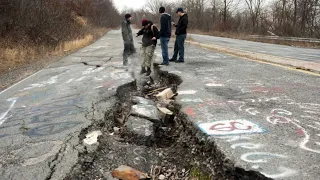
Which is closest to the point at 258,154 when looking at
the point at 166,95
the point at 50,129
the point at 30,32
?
the point at 50,129

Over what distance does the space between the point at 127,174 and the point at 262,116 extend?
2095 mm

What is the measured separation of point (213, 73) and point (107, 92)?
2.83 meters

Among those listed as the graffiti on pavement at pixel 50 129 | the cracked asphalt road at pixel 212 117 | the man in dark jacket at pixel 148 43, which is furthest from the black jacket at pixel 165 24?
the graffiti on pavement at pixel 50 129

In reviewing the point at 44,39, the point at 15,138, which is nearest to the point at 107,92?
the point at 15,138

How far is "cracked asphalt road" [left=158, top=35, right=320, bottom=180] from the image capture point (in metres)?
2.89

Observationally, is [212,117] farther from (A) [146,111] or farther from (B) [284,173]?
(B) [284,173]

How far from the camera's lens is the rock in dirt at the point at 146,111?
480cm

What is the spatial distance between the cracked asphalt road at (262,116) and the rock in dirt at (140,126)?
0.60m

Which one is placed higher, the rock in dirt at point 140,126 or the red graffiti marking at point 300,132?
the red graffiti marking at point 300,132

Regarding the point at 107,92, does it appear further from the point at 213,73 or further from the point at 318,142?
the point at 318,142

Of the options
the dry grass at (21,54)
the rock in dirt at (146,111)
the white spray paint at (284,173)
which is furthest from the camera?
the dry grass at (21,54)

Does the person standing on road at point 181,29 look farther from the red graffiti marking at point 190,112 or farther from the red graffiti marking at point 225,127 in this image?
the red graffiti marking at point 225,127

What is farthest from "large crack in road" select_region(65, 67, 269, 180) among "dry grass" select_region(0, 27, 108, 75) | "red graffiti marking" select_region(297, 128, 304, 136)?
"dry grass" select_region(0, 27, 108, 75)

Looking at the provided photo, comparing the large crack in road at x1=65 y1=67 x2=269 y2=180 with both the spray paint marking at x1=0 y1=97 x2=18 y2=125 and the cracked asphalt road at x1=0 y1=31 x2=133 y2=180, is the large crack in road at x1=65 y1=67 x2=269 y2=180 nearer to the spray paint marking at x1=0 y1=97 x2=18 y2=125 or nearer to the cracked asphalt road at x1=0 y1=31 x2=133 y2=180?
the cracked asphalt road at x1=0 y1=31 x2=133 y2=180
